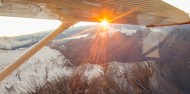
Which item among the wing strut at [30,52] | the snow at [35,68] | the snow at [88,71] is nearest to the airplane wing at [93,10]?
the wing strut at [30,52]

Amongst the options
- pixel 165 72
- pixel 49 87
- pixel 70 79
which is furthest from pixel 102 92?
pixel 165 72

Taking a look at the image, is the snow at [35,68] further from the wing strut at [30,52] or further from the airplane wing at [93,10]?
the airplane wing at [93,10]

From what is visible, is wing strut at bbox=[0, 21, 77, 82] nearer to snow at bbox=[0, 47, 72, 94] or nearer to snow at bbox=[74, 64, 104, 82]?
snow at bbox=[0, 47, 72, 94]

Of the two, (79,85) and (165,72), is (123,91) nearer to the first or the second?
(79,85)

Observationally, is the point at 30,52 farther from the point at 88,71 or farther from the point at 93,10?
the point at 88,71

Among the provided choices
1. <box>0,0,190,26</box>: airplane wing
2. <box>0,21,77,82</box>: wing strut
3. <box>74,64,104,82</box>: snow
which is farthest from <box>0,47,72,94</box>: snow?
<box>0,0,190,26</box>: airplane wing

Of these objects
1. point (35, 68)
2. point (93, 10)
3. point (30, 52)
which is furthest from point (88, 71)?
point (93, 10)
